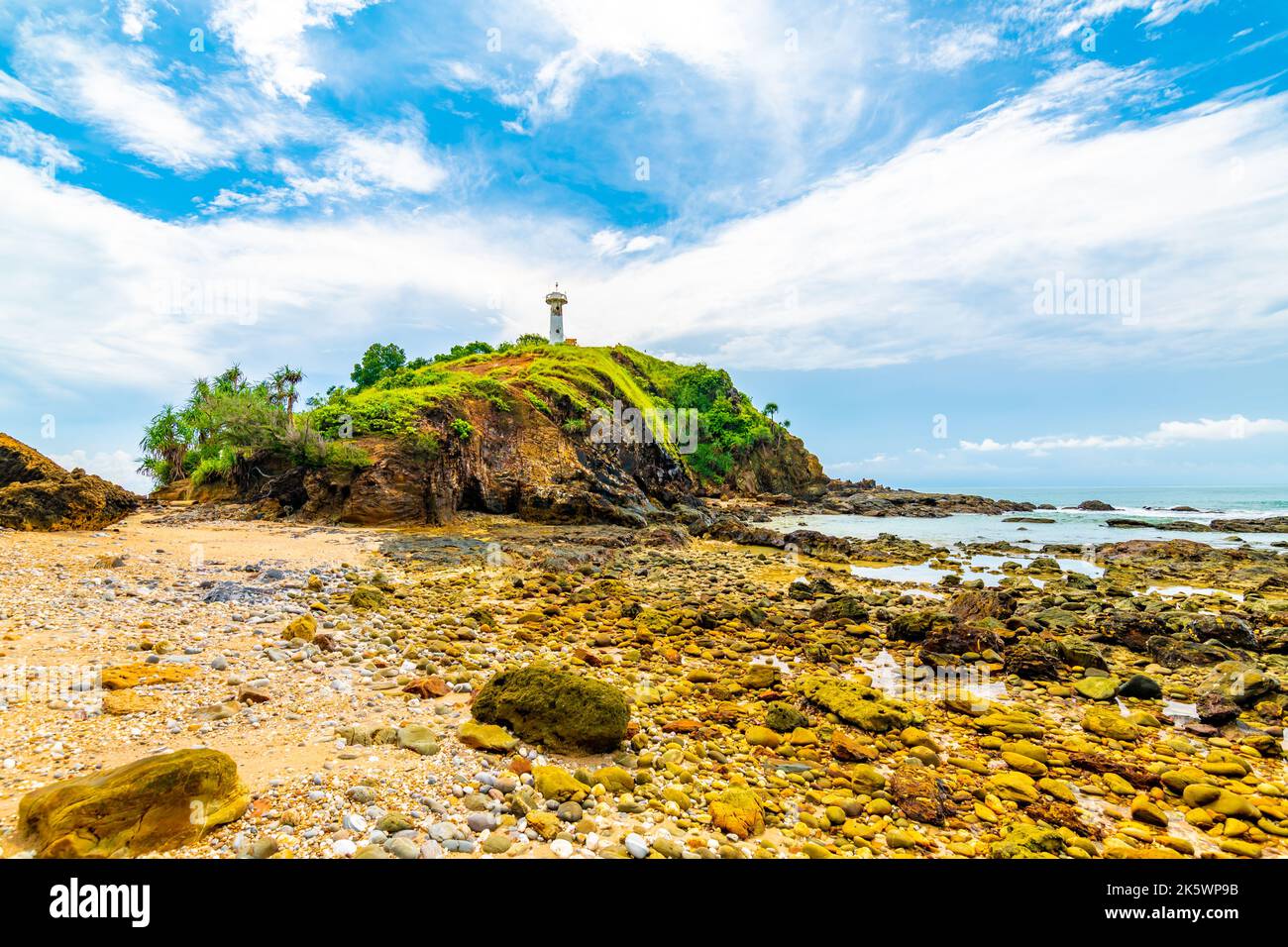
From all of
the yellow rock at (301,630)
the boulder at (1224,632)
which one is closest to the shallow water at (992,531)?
the boulder at (1224,632)

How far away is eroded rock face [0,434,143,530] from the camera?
16578mm

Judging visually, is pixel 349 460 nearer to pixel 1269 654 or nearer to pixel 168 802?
pixel 168 802

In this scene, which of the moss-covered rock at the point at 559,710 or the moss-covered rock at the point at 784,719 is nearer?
the moss-covered rock at the point at 559,710

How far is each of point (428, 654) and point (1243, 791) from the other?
33.6 feet

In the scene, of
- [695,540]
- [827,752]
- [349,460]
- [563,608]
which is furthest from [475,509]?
[827,752]

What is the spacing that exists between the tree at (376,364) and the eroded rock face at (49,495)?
1660 inches

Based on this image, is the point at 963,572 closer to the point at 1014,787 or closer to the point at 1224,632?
the point at 1224,632

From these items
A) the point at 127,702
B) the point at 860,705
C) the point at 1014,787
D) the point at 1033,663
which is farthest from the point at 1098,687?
the point at 127,702

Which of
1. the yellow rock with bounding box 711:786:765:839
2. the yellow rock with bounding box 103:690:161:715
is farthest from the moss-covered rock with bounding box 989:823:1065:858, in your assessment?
the yellow rock with bounding box 103:690:161:715

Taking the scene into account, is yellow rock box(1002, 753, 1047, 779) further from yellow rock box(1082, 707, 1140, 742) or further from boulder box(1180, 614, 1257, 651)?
boulder box(1180, 614, 1257, 651)

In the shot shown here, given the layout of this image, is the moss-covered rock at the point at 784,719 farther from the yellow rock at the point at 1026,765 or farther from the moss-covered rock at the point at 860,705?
the yellow rock at the point at 1026,765

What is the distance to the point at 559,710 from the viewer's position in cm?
612

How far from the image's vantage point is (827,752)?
6.54 m

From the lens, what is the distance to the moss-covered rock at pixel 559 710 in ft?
Answer: 19.6
